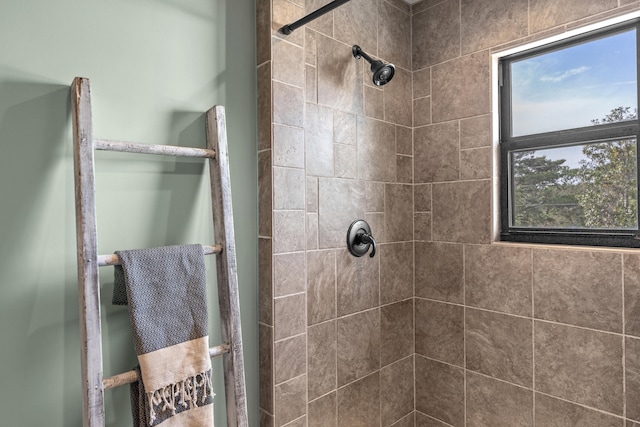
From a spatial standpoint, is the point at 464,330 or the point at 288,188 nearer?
the point at 288,188

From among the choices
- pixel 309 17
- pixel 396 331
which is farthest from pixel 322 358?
pixel 309 17

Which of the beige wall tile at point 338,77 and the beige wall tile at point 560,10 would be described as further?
the beige wall tile at point 338,77

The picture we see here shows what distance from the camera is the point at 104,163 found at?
103 cm

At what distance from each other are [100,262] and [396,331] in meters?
1.45

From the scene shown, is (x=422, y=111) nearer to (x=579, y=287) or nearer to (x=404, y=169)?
(x=404, y=169)

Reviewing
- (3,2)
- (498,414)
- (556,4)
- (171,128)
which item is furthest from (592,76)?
→ (3,2)

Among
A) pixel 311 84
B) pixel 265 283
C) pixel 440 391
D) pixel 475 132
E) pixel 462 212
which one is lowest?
pixel 440 391

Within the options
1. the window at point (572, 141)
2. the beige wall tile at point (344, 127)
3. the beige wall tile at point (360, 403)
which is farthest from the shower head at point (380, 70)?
the beige wall tile at point (360, 403)

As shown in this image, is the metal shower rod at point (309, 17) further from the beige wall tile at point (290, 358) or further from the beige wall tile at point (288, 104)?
the beige wall tile at point (290, 358)

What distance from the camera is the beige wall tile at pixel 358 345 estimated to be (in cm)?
158

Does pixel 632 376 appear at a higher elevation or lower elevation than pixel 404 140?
lower

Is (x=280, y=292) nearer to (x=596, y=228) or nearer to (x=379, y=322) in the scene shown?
(x=379, y=322)

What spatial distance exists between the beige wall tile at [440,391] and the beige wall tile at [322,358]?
2.12ft

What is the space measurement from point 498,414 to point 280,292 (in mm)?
1226
